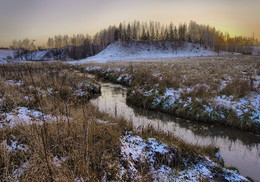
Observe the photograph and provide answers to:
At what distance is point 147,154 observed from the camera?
345 cm

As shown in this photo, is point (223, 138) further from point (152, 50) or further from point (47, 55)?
point (47, 55)

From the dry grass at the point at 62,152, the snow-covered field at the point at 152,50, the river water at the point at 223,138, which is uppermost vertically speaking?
the snow-covered field at the point at 152,50

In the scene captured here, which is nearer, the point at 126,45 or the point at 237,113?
the point at 237,113

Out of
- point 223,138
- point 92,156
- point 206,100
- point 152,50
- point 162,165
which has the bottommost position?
point 223,138

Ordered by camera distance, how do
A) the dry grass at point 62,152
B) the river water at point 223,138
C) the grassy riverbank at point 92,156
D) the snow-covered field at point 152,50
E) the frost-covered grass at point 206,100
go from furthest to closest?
1. the snow-covered field at point 152,50
2. the frost-covered grass at point 206,100
3. the river water at point 223,138
4. the grassy riverbank at point 92,156
5. the dry grass at point 62,152

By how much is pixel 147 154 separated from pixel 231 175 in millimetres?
1923

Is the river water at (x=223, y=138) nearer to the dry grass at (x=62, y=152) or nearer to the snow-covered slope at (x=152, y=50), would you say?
the dry grass at (x=62, y=152)

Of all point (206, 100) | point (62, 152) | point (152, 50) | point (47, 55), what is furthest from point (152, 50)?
point (62, 152)

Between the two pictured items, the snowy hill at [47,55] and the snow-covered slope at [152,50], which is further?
the snowy hill at [47,55]

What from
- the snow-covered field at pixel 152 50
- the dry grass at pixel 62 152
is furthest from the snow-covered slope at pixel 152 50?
the dry grass at pixel 62 152

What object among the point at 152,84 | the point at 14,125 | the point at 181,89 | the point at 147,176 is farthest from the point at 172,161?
the point at 152,84

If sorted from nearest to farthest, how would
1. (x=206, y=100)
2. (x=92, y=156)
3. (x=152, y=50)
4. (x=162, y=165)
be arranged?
(x=92, y=156) → (x=162, y=165) → (x=206, y=100) → (x=152, y=50)

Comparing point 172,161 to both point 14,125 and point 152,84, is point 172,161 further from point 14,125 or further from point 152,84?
point 152,84

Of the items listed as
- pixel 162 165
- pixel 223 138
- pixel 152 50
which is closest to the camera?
pixel 162 165
